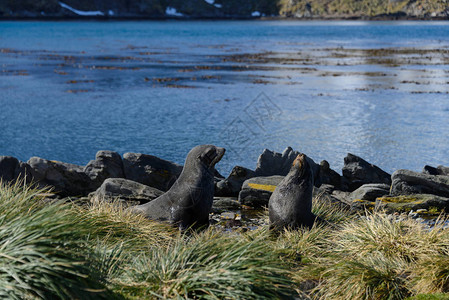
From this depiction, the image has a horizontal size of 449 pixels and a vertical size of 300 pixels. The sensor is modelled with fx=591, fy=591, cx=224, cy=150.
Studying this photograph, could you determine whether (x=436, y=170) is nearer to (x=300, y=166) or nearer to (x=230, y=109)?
(x=300, y=166)

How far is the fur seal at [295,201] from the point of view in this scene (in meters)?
8.59

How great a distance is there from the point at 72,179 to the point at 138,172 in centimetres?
150

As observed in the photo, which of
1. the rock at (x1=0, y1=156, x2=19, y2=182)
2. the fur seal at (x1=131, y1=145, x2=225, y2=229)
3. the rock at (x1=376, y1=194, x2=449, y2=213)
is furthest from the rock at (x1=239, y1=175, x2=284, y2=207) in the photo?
the rock at (x1=0, y1=156, x2=19, y2=182)

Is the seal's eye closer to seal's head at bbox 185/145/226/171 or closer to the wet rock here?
seal's head at bbox 185/145/226/171

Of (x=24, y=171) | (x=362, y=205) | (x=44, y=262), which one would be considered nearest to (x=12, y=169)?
(x=24, y=171)

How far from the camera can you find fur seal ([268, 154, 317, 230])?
338 inches

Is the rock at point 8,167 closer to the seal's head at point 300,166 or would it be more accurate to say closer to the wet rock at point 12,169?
the wet rock at point 12,169

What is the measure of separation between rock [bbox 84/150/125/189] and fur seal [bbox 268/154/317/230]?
5699mm

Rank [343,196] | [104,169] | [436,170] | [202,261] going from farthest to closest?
[436,170] → [104,169] → [343,196] → [202,261]

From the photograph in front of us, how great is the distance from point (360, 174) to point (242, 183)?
305 cm

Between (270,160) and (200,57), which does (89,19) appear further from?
(270,160)

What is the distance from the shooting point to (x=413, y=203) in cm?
1170

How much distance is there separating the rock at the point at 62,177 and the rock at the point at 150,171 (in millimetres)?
975

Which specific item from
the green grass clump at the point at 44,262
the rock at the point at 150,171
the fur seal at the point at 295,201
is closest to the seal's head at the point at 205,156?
the fur seal at the point at 295,201
